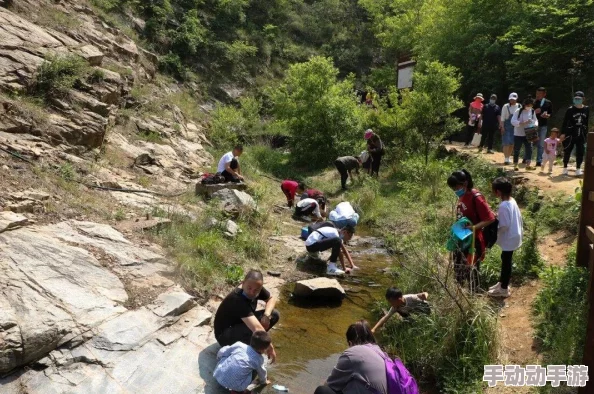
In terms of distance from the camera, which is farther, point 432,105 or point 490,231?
point 432,105

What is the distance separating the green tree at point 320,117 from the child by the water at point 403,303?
13185 mm

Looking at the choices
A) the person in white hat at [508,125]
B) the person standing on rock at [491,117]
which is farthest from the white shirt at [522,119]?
the person standing on rock at [491,117]

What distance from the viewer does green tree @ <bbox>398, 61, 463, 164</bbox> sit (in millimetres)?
14672

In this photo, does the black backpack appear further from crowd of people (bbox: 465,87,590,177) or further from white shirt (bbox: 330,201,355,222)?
crowd of people (bbox: 465,87,590,177)

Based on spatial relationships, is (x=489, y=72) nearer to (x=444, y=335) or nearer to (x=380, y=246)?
(x=380, y=246)

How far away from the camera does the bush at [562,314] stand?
4.89 metres

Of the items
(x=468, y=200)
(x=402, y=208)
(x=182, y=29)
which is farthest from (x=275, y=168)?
(x=468, y=200)

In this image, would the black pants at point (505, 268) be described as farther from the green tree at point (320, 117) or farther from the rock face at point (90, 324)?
the green tree at point (320, 117)

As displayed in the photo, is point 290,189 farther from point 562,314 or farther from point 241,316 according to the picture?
point 562,314

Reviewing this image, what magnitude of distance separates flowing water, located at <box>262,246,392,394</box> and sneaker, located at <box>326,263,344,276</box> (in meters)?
0.17

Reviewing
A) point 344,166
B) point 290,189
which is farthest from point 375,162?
point 290,189

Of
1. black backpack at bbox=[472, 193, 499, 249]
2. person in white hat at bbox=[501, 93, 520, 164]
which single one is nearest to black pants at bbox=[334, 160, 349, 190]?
person in white hat at bbox=[501, 93, 520, 164]

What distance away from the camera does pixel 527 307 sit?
21.2 ft

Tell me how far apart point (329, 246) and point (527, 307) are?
3596 millimetres
